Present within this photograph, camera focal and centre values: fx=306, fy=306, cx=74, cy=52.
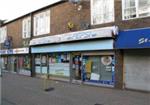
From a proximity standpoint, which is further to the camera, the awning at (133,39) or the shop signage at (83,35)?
the shop signage at (83,35)

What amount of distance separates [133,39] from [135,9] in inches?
66.7

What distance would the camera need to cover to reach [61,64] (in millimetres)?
22047

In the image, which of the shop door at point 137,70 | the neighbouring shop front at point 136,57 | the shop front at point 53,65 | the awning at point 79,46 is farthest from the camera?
the shop front at point 53,65

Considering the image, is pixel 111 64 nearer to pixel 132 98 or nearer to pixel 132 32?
pixel 132 32

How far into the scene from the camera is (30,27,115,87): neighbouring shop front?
669 inches

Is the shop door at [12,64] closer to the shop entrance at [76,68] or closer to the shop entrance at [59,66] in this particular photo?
the shop entrance at [59,66]

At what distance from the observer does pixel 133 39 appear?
14.8 m

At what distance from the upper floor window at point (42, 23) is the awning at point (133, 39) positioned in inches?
380

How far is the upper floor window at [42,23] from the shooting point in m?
24.3

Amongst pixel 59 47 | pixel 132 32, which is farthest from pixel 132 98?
pixel 59 47

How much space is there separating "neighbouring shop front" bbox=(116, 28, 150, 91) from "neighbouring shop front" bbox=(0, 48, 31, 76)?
13.8m

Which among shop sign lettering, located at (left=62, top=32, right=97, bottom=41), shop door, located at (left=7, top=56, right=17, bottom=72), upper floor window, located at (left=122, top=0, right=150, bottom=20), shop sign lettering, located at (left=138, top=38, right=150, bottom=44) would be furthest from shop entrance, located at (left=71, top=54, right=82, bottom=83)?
shop door, located at (left=7, top=56, right=17, bottom=72)

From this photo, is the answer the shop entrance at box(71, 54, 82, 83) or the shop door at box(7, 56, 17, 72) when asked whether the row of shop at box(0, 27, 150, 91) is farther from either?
the shop door at box(7, 56, 17, 72)

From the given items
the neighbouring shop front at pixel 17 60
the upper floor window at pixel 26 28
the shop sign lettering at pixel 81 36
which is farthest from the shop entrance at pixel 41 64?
the shop sign lettering at pixel 81 36
